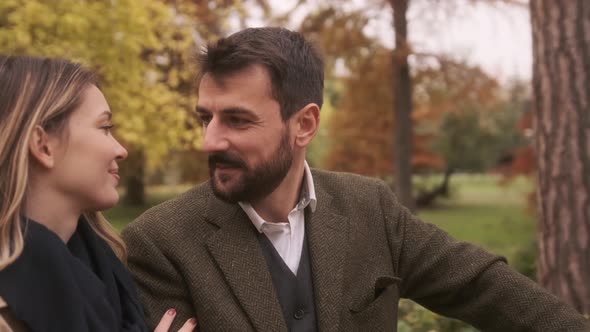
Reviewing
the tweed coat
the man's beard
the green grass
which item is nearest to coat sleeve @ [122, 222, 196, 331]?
the tweed coat

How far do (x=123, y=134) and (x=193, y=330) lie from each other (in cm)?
670

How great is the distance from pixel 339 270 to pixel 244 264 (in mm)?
328

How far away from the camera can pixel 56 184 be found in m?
1.96

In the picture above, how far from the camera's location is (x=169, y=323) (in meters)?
2.22

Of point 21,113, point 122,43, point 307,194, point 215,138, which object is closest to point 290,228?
point 307,194

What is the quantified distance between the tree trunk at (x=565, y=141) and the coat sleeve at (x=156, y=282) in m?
2.26

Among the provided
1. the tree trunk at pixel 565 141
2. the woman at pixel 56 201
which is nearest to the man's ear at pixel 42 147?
the woman at pixel 56 201

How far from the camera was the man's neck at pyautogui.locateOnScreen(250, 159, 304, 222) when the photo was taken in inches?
95.1

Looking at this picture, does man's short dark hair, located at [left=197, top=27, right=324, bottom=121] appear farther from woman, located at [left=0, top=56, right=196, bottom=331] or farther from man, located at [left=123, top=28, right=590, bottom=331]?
woman, located at [left=0, top=56, right=196, bottom=331]

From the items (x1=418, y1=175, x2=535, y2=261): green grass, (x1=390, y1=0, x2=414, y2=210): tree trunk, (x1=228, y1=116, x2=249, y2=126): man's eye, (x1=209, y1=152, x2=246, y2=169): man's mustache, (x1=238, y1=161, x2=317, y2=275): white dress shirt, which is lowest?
(x1=418, y1=175, x2=535, y2=261): green grass

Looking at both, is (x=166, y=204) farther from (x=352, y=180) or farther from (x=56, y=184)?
(x=352, y=180)

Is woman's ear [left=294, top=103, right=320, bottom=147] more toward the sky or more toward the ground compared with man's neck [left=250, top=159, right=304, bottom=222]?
more toward the sky

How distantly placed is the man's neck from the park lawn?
1116cm

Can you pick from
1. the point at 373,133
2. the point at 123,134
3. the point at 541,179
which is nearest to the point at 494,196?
the point at 373,133
